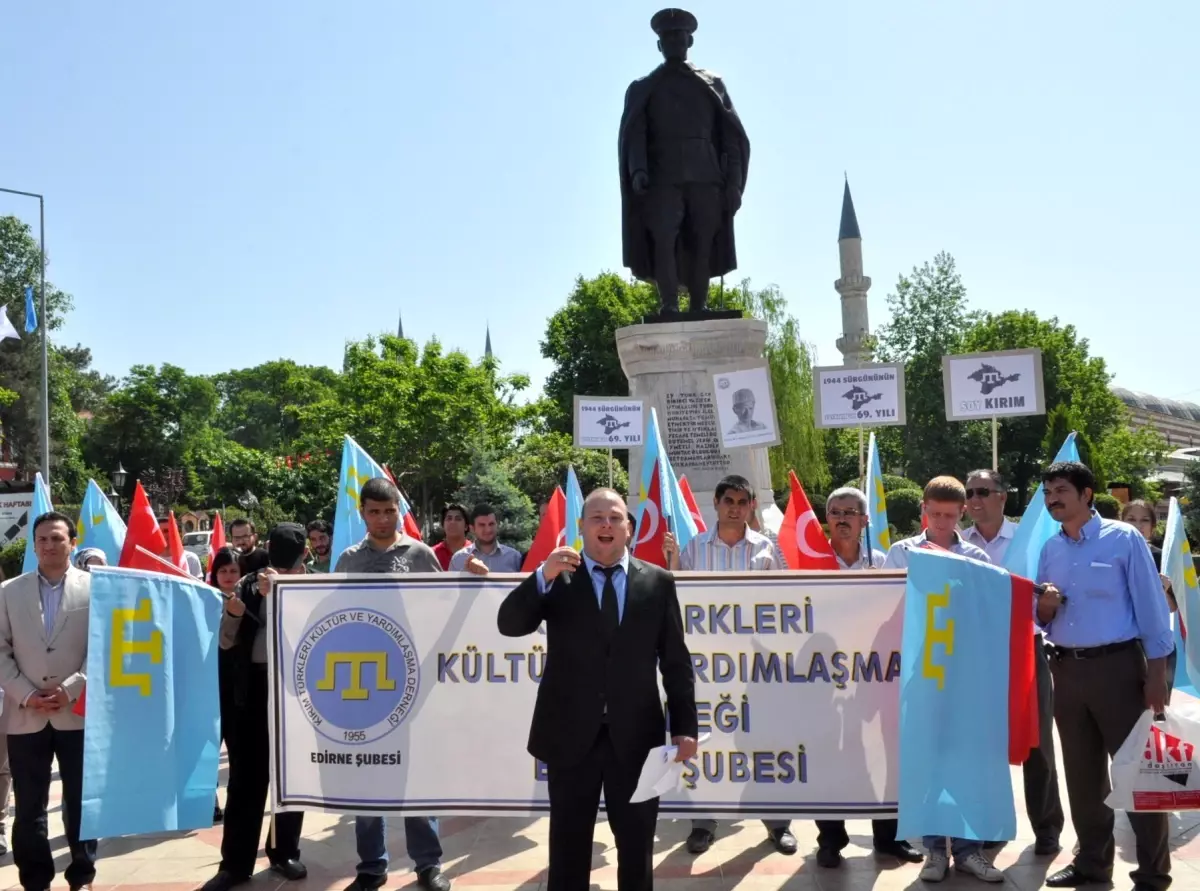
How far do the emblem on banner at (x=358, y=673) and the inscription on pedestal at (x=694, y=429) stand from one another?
691cm

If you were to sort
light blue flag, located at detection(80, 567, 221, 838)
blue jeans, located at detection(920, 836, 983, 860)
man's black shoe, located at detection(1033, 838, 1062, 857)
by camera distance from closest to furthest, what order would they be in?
light blue flag, located at detection(80, 567, 221, 838), blue jeans, located at detection(920, 836, 983, 860), man's black shoe, located at detection(1033, 838, 1062, 857)

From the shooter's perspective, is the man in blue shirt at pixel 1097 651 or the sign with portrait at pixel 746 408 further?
the sign with portrait at pixel 746 408

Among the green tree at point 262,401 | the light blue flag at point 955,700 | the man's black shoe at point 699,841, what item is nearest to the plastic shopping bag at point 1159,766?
the light blue flag at point 955,700

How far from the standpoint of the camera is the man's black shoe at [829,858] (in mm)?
5059

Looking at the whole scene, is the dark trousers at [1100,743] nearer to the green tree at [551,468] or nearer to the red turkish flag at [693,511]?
the red turkish flag at [693,511]

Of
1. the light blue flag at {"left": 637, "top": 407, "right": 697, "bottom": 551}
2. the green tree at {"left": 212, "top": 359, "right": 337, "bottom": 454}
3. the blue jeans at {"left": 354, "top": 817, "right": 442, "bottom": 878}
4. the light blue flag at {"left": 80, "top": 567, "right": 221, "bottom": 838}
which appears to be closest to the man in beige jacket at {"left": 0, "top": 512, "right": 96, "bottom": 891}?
the light blue flag at {"left": 80, "top": 567, "right": 221, "bottom": 838}

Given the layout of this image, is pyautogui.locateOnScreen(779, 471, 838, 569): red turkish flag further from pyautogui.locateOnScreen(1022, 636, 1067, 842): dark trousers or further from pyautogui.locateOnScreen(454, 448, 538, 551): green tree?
pyautogui.locateOnScreen(454, 448, 538, 551): green tree

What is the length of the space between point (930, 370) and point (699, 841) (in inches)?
1994

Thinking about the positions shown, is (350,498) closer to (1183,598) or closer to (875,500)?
(875,500)

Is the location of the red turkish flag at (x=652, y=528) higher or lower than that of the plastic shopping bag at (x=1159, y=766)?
higher

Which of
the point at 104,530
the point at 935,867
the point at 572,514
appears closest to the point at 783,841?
the point at 935,867

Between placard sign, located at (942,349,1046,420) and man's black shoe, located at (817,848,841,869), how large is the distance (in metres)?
4.79

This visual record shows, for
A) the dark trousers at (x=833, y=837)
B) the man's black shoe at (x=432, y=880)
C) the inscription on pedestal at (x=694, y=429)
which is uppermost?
the inscription on pedestal at (x=694, y=429)

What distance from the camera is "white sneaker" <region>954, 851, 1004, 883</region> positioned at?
4.79 metres
